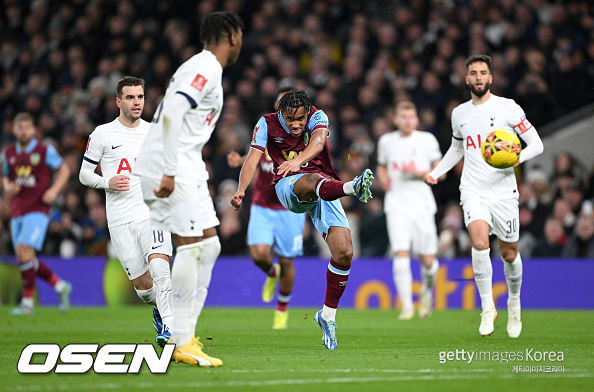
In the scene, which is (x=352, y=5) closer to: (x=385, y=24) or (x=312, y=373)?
(x=385, y=24)

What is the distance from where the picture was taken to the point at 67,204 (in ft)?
56.9

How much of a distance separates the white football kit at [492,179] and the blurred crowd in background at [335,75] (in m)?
5.64

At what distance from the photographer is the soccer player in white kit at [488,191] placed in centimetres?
895

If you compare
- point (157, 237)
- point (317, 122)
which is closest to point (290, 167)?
point (317, 122)

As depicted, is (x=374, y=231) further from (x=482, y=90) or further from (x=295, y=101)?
(x=295, y=101)

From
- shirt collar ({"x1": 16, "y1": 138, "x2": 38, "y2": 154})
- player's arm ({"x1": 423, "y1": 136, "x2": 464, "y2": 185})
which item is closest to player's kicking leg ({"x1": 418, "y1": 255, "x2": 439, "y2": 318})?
player's arm ({"x1": 423, "y1": 136, "x2": 464, "y2": 185})

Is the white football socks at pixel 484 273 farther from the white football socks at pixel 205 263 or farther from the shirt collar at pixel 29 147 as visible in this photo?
the shirt collar at pixel 29 147

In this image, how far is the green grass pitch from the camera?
5277 millimetres

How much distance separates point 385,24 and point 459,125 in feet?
32.3

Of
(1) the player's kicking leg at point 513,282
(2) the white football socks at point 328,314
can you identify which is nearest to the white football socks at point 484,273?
(1) the player's kicking leg at point 513,282

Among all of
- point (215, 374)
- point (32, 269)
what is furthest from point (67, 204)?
point (215, 374)

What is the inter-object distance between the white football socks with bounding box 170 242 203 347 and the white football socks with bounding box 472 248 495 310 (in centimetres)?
390

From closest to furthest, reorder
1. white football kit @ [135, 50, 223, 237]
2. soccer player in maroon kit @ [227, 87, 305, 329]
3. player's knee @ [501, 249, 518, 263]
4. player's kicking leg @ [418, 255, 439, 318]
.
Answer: white football kit @ [135, 50, 223, 237], player's knee @ [501, 249, 518, 263], soccer player in maroon kit @ [227, 87, 305, 329], player's kicking leg @ [418, 255, 439, 318]

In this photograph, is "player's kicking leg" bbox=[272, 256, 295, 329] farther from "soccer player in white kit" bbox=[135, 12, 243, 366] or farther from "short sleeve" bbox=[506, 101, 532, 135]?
"soccer player in white kit" bbox=[135, 12, 243, 366]
